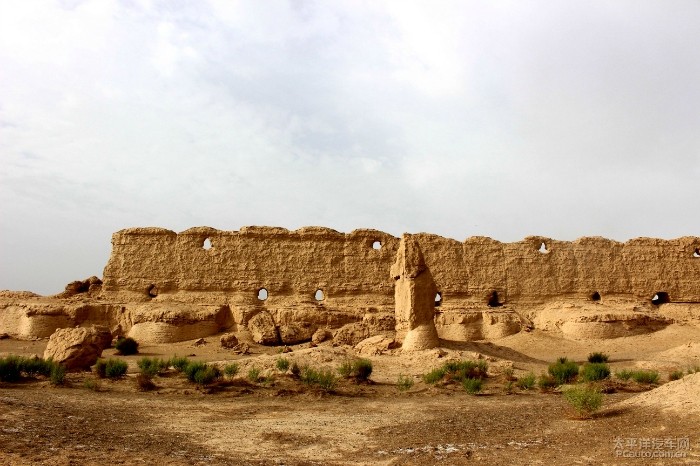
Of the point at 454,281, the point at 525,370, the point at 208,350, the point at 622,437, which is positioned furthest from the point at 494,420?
the point at 454,281

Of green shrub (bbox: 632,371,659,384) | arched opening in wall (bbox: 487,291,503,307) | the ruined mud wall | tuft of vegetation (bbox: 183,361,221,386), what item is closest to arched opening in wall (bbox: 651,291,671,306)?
the ruined mud wall

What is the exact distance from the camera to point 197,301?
2562 cm

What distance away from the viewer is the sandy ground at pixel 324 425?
20.3 feet

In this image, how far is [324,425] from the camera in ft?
27.6

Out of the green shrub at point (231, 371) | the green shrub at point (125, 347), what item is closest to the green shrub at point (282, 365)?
the green shrub at point (231, 371)

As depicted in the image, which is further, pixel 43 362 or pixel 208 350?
pixel 208 350

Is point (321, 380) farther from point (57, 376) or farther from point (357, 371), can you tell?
point (57, 376)

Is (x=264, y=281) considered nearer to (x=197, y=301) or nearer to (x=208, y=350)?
(x=197, y=301)

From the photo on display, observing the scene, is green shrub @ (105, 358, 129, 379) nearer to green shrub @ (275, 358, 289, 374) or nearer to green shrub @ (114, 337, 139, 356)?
green shrub @ (275, 358, 289, 374)

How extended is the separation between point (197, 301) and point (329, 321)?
6427 millimetres

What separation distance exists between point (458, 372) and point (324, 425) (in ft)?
18.4

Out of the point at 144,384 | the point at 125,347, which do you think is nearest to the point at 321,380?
the point at 144,384

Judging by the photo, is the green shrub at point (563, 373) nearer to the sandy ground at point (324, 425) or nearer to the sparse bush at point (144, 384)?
the sandy ground at point (324, 425)

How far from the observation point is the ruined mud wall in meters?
26.0
